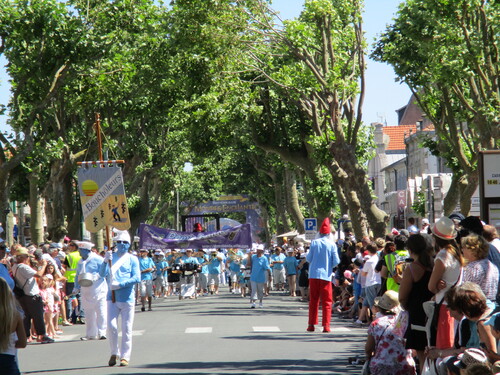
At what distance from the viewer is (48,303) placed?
63.8ft

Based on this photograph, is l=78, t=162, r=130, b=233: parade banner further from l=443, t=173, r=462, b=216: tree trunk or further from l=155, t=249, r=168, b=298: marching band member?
l=155, t=249, r=168, b=298: marching band member

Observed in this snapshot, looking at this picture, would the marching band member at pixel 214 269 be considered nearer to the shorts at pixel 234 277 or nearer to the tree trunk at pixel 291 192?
the shorts at pixel 234 277

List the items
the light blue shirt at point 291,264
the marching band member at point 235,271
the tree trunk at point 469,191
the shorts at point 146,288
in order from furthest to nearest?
the marching band member at point 235,271
the light blue shirt at point 291,264
the shorts at point 146,288
the tree trunk at point 469,191

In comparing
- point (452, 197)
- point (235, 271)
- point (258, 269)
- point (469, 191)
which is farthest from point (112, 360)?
point (235, 271)

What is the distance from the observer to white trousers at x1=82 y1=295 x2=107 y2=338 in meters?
18.6

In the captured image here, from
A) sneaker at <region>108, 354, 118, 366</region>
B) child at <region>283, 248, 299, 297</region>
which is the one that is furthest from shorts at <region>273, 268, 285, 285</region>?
sneaker at <region>108, 354, 118, 366</region>

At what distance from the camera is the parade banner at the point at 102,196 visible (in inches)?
671

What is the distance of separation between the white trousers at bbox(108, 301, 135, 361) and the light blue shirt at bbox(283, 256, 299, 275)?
21.4m

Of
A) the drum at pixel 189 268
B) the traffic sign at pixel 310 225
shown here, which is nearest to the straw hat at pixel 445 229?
the drum at pixel 189 268

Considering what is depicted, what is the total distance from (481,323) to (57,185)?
93.8ft

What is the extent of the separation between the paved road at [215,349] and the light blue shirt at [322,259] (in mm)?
1017

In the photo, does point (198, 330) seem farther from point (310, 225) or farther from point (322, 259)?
point (310, 225)

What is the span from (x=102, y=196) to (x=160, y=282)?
21.2 metres

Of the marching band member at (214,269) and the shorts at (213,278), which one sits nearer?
the marching band member at (214,269)
